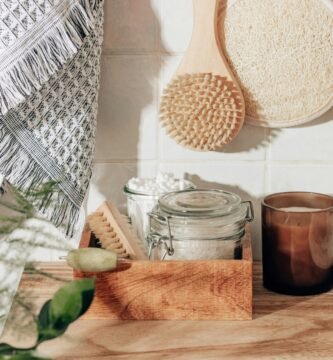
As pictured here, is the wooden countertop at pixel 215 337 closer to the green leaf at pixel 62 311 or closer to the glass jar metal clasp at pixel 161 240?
the glass jar metal clasp at pixel 161 240

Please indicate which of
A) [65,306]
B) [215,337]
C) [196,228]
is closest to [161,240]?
[196,228]

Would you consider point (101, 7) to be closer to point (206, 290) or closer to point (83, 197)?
point (83, 197)

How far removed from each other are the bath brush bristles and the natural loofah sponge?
10.7 inches

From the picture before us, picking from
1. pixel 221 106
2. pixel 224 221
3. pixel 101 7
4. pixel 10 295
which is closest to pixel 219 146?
pixel 221 106

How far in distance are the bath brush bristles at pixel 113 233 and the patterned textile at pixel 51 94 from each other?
0.15ft

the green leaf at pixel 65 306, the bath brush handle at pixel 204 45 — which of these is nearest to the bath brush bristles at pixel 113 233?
the bath brush handle at pixel 204 45

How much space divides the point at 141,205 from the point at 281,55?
0.31 meters

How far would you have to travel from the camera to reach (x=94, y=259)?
1049 mm

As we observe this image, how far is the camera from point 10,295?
110 cm

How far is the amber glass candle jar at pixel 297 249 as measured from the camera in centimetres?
112

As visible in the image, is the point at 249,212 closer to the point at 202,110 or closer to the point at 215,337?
the point at 202,110

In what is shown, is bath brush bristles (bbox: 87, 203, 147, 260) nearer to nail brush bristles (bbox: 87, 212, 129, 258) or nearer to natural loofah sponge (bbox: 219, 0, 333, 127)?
nail brush bristles (bbox: 87, 212, 129, 258)

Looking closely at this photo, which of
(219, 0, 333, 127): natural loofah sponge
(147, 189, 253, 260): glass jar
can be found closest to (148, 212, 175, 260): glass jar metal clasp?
(147, 189, 253, 260): glass jar

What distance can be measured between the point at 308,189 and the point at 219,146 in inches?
7.0
